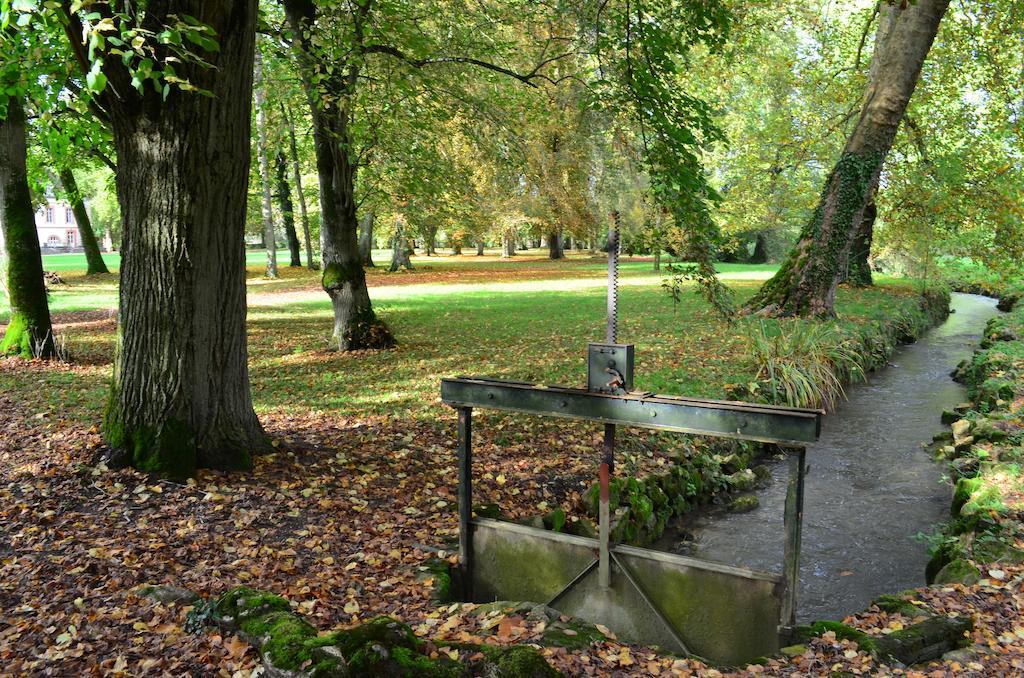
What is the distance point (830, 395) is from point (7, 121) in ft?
44.9

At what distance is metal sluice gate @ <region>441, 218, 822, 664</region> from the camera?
16.8 feet

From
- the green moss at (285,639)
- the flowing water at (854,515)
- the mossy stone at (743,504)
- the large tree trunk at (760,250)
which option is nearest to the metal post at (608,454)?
the flowing water at (854,515)

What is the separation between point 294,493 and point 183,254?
2.28 meters

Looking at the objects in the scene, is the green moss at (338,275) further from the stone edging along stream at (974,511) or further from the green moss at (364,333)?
the stone edging along stream at (974,511)

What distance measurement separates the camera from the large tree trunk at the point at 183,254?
638 cm

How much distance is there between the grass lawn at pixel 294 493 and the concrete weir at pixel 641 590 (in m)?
0.52

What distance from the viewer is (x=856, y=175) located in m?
17.4

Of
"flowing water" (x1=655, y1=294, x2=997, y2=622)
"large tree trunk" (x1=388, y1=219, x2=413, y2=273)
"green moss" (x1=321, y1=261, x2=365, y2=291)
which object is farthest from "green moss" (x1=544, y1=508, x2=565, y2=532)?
"large tree trunk" (x1=388, y1=219, x2=413, y2=273)

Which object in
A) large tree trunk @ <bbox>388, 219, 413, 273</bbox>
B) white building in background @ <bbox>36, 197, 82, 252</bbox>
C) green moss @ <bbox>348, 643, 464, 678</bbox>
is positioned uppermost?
white building in background @ <bbox>36, 197, 82, 252</bbox>

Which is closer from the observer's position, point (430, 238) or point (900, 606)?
point (900, 606)

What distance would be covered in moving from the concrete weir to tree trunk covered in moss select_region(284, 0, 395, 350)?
7.25m

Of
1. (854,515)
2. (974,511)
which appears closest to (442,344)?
(854,515)

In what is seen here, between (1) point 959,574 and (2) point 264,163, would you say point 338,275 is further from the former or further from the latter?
(2) point 264,163

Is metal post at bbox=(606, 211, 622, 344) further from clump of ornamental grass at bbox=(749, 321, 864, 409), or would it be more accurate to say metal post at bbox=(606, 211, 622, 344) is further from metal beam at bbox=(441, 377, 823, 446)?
clump of ornamental grass at bbox=(749, 321, 864, 409)
